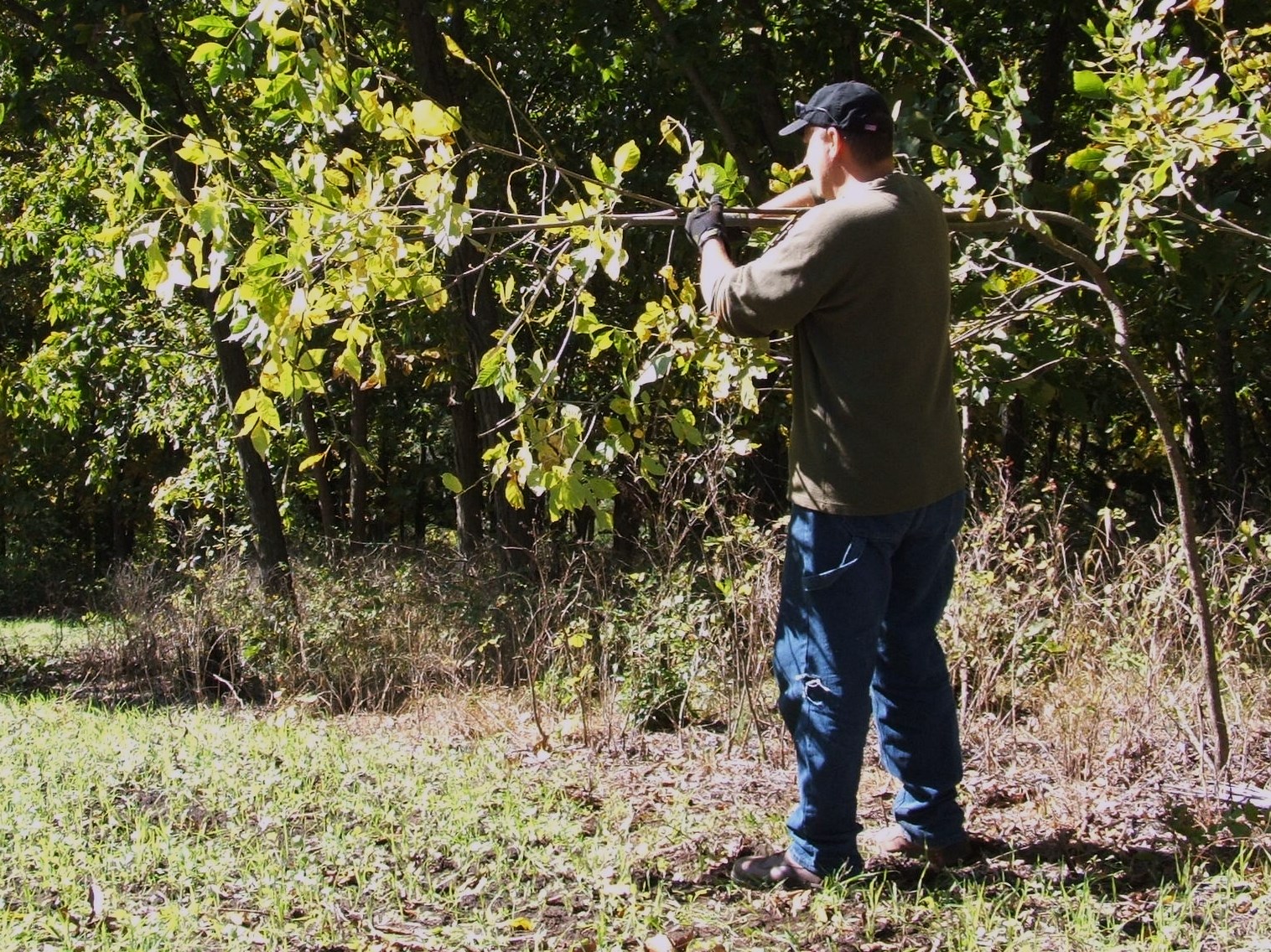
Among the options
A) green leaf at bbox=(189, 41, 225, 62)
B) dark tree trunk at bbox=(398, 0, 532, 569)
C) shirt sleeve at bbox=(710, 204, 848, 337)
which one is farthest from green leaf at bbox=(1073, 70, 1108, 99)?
dark tree trunk at bbox=(398, 0, 532, 569)

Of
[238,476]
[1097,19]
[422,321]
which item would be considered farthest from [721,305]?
[238,476]

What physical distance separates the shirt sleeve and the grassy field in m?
1.38

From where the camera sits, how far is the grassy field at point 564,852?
2.87 m

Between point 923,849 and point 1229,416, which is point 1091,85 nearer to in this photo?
point 923,849

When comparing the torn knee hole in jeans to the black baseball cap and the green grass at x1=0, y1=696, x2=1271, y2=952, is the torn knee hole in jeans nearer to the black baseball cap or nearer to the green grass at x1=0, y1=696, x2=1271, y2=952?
the green grass at x1=0, y1=696, x2=1271, y2=952

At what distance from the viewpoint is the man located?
9.32 ft

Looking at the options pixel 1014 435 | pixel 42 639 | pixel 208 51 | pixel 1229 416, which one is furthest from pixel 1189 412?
pixel 42 639

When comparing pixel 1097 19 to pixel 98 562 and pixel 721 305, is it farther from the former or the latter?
pixel 98 562

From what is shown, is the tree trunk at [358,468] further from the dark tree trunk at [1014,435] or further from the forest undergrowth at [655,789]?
the dark tree trunk at [1014,435]

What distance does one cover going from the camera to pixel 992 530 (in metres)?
5.03

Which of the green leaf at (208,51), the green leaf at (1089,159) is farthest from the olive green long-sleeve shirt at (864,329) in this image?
the green leaf at (208,51)

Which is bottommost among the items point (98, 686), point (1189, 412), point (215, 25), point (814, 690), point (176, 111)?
point (98, 686)

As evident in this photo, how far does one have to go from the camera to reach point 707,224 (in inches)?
122

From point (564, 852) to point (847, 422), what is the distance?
1420 mm
